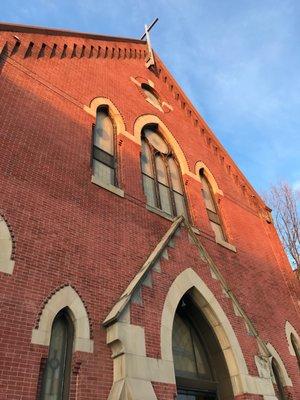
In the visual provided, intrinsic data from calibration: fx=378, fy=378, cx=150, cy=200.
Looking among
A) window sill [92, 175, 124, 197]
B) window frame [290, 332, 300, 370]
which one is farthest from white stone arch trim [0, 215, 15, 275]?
window frame [290, 332, 300, 370]

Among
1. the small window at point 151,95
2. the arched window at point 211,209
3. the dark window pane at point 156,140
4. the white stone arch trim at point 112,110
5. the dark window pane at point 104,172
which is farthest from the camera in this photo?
the small window at point 151,95

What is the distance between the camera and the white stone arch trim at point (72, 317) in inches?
210

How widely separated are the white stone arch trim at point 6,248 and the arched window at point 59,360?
1051mm

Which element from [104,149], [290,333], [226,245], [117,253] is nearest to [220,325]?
[117,253]

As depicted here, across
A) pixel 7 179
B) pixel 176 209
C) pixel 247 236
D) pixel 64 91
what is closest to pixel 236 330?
pixel 176 209

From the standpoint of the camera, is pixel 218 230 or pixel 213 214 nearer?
pixel 218 230

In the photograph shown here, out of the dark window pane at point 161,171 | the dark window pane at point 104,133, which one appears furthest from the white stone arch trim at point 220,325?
the dark window pane at point 104,133

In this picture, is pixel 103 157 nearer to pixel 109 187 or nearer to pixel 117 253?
pixel 109 187

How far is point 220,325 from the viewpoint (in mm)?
7848

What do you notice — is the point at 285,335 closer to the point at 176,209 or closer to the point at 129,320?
the point at 176,209

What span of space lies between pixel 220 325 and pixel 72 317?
11.2ft

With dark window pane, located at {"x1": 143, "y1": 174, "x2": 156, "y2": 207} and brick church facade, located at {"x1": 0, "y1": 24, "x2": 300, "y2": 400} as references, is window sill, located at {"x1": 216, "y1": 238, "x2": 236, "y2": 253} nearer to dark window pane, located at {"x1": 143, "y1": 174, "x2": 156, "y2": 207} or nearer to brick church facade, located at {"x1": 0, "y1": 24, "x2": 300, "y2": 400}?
brick church facade, located at {"x1": 0, "y1": 24, "x2": 300, "y2": 400}

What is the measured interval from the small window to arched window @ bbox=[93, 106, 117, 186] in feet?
9.34

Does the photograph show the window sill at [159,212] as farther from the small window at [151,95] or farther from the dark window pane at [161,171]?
the small window at [151,95]
